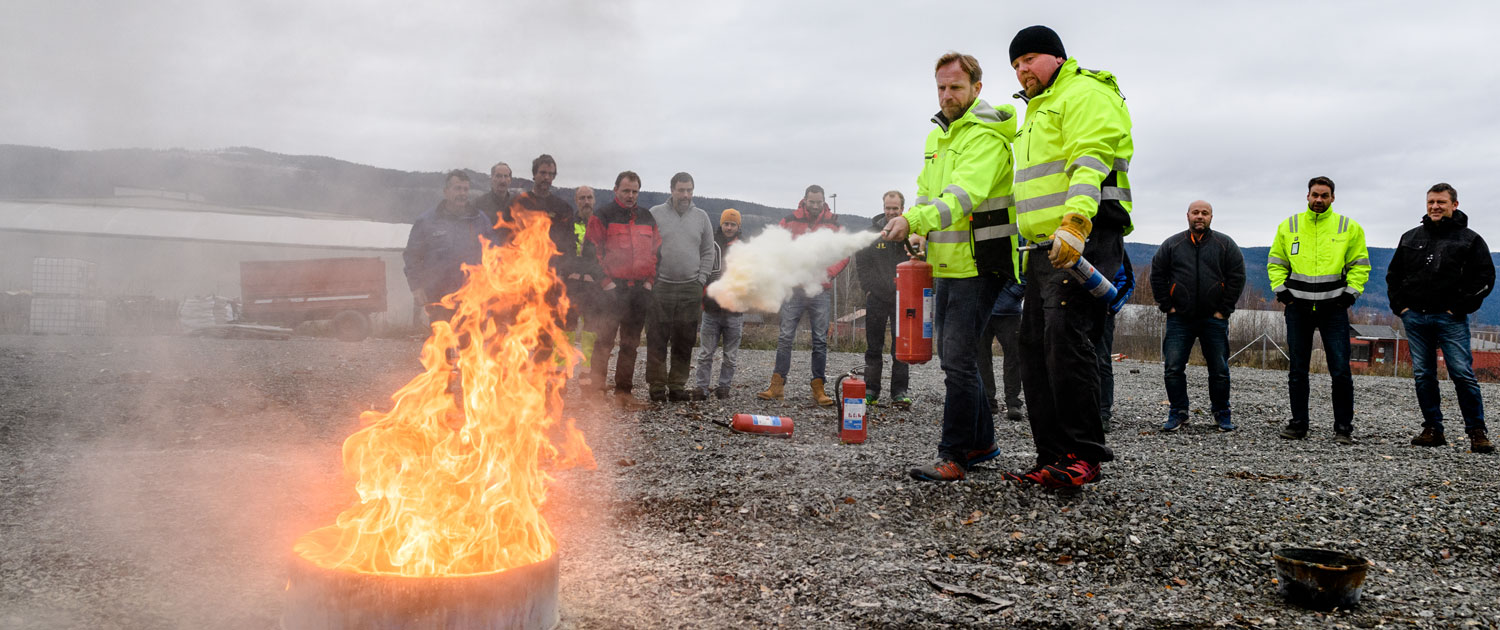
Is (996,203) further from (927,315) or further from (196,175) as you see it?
(196,175)

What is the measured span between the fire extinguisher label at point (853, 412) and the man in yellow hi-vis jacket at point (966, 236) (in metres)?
1.37

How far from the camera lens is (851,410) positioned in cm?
613

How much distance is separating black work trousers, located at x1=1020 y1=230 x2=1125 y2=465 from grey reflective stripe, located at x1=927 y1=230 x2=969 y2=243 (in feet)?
1.28

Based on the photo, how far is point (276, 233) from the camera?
2730cm

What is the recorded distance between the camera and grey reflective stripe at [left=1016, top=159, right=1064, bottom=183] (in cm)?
421

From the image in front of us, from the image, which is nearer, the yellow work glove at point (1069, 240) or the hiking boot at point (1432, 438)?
the yellow work glove at point (1069, 240)

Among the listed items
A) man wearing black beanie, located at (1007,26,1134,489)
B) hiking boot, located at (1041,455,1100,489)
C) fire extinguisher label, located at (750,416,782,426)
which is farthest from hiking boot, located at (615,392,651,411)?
hiking boot, located at (1041,455,1100,489)

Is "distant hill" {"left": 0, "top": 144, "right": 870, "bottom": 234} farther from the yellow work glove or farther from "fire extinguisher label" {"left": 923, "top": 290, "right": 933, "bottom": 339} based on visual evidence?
the yellow work glove

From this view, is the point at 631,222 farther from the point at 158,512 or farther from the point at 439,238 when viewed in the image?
the point at 158,512

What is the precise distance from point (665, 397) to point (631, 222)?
Answer: 1803 mm

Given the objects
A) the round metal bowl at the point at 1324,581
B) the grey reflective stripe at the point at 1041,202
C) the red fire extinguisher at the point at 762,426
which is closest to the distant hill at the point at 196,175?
the red fire extinguisher at the point at 762,426

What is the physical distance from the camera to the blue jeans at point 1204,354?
7527mm

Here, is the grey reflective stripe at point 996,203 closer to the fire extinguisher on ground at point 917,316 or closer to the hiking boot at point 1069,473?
the fire extinguisher on ground at point 917,316

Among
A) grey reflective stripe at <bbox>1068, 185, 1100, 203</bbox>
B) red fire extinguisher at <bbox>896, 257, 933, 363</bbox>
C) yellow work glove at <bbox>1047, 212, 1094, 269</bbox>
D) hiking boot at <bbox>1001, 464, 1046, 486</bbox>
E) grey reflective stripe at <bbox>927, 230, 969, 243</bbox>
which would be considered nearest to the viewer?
yellow work glove at <bbox>1047, 212, 1094, 269</bbox>
